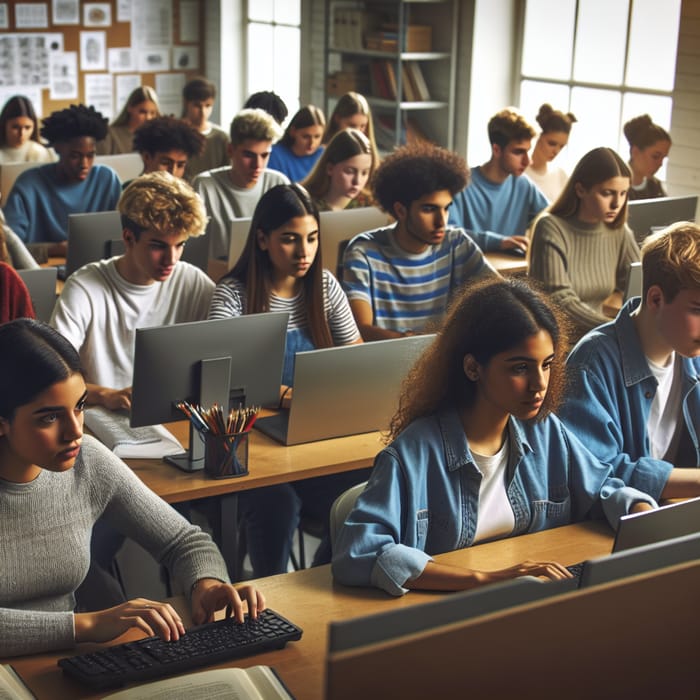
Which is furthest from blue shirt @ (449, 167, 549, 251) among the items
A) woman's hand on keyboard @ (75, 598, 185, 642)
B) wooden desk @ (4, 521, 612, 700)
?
woman's hand on keyboard @ (75, 598, 185, 642)

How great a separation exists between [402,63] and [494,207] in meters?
2.00

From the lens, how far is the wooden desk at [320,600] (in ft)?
5.55

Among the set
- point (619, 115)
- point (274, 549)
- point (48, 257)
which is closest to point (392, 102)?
point (619, 115)

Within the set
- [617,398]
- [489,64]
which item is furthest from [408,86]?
[617,398]

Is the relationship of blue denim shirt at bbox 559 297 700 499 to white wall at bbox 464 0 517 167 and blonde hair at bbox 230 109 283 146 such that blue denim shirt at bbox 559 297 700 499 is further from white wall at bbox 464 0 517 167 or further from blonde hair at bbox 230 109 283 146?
white wall at bbox 464 0 517 167

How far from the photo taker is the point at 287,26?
8180mm

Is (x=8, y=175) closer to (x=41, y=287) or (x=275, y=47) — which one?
(x=41, y=287)

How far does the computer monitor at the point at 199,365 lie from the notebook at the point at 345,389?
0.12 metres

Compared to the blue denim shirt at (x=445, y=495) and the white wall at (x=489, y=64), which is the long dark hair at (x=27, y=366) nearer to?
the blue denim shirt at (x=445, y=495)

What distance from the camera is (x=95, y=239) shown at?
399cm

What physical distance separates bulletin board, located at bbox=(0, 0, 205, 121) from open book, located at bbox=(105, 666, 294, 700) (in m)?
7.14

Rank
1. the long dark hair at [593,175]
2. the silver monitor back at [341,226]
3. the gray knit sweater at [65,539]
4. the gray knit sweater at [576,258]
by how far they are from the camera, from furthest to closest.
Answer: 1. the silver monitor back at [341,226]
2. the gray knit sweater at [576,258]
3. the long dark hair at [593,175]
4. the gray knit sweater at [65,539]

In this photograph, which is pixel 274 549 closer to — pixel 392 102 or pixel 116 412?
pixel 116 412

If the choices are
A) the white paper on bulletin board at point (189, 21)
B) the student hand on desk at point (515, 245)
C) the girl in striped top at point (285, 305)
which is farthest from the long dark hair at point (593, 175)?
the white paper on bulletin board at point (189, 21)
